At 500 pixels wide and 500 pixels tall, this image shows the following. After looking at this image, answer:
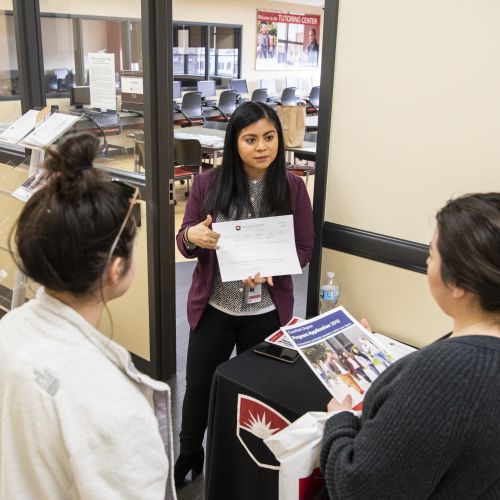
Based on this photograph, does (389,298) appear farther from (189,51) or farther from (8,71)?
(189,51)

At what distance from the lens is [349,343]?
5.18ft

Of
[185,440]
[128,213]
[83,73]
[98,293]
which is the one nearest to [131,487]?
[98,293]

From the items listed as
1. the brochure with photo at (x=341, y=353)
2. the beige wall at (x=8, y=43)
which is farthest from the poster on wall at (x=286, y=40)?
the brochure with photo at (x=341, y=353)

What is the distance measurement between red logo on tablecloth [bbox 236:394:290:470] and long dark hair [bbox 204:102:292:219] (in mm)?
653

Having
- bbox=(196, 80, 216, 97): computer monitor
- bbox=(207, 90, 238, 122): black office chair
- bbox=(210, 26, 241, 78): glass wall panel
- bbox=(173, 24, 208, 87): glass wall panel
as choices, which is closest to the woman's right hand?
bbox=(207, 90, 238, 122): black office chair

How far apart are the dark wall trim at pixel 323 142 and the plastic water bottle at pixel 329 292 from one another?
57 millimetres

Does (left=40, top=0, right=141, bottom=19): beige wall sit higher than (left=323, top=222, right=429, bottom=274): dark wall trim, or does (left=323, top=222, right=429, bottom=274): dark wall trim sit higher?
(left=40, top=0, right=141, bottom=19): beige wall

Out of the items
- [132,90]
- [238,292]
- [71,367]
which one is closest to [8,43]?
[132,90]

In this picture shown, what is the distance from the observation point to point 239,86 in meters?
10.7

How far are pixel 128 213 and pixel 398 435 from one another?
60 centimetres

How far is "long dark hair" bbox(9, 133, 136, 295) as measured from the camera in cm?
86

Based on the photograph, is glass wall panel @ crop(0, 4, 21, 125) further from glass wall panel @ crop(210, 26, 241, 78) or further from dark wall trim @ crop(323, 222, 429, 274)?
glass wall panel @ crop(210, 26, 241, 78)

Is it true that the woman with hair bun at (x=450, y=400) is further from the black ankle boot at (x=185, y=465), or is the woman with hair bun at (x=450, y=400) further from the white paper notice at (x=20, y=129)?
the white paper notice at (x=20, y=129)

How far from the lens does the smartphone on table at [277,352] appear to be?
1.74 meters
